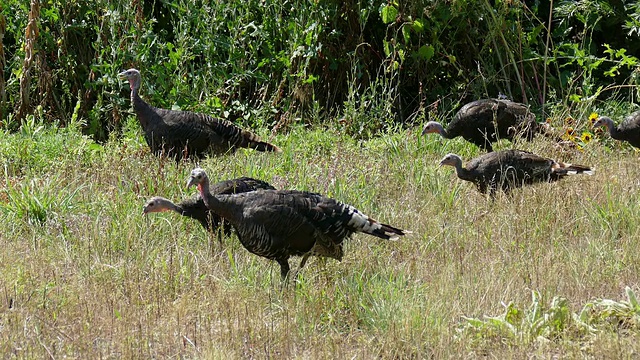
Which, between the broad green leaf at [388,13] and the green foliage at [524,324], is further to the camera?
the broad green leaf at [388,13]

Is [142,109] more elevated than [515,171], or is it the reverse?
[515,171]

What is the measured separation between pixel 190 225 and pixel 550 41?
4.80 metres

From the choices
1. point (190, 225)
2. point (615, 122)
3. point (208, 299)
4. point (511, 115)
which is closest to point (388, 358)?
point (208, 299)

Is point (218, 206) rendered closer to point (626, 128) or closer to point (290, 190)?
point (290, 190)

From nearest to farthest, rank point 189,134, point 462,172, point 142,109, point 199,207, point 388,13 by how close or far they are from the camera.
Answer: point 199,207 → point 462,172 → point 189,134 → point 142,109 → point 388,13

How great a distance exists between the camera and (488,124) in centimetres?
846

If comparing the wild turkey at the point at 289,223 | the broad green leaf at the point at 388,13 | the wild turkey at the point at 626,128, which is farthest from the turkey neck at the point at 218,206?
the wild turkey at the point at 626,128

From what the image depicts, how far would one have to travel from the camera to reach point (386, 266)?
597cm

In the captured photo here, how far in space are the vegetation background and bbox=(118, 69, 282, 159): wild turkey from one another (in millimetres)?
189

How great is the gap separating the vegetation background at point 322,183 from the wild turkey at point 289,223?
0.20 metres

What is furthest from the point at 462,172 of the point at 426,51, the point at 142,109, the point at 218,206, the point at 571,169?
the point at 142,109

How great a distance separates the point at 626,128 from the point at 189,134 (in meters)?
3.71

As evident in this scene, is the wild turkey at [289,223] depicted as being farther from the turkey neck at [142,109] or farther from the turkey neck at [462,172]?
the turkey neck at [142,109]

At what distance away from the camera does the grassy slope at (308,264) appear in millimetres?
4934
